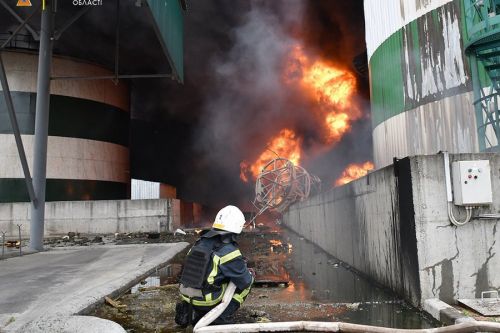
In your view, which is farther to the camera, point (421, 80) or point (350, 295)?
point (421, 80)

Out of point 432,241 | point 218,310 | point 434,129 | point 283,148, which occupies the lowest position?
point 218,310

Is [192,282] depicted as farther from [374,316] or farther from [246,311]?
[374,316]

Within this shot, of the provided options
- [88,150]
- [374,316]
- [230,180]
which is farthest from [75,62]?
[374,316]

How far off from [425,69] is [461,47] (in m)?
1.28

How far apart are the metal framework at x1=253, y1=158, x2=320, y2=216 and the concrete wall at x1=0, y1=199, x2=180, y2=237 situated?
4.89 m

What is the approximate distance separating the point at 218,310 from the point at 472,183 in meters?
3.00

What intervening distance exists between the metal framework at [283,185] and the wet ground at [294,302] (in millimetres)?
11136

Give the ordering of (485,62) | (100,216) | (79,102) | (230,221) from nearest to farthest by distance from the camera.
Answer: (230,221) < (485,62) < (100,216) < (79,102)

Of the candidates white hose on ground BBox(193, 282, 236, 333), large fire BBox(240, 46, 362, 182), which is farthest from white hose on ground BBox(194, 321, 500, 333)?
large fire BBox(240, 46, 362, 182)

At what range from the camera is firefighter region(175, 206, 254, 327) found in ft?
11.6

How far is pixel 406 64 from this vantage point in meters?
13.6

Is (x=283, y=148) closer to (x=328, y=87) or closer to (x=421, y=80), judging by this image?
(x=328, y=87)

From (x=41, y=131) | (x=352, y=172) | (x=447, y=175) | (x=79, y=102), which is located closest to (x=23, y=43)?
(x=79, y=102)

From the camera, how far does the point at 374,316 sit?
419 cm
